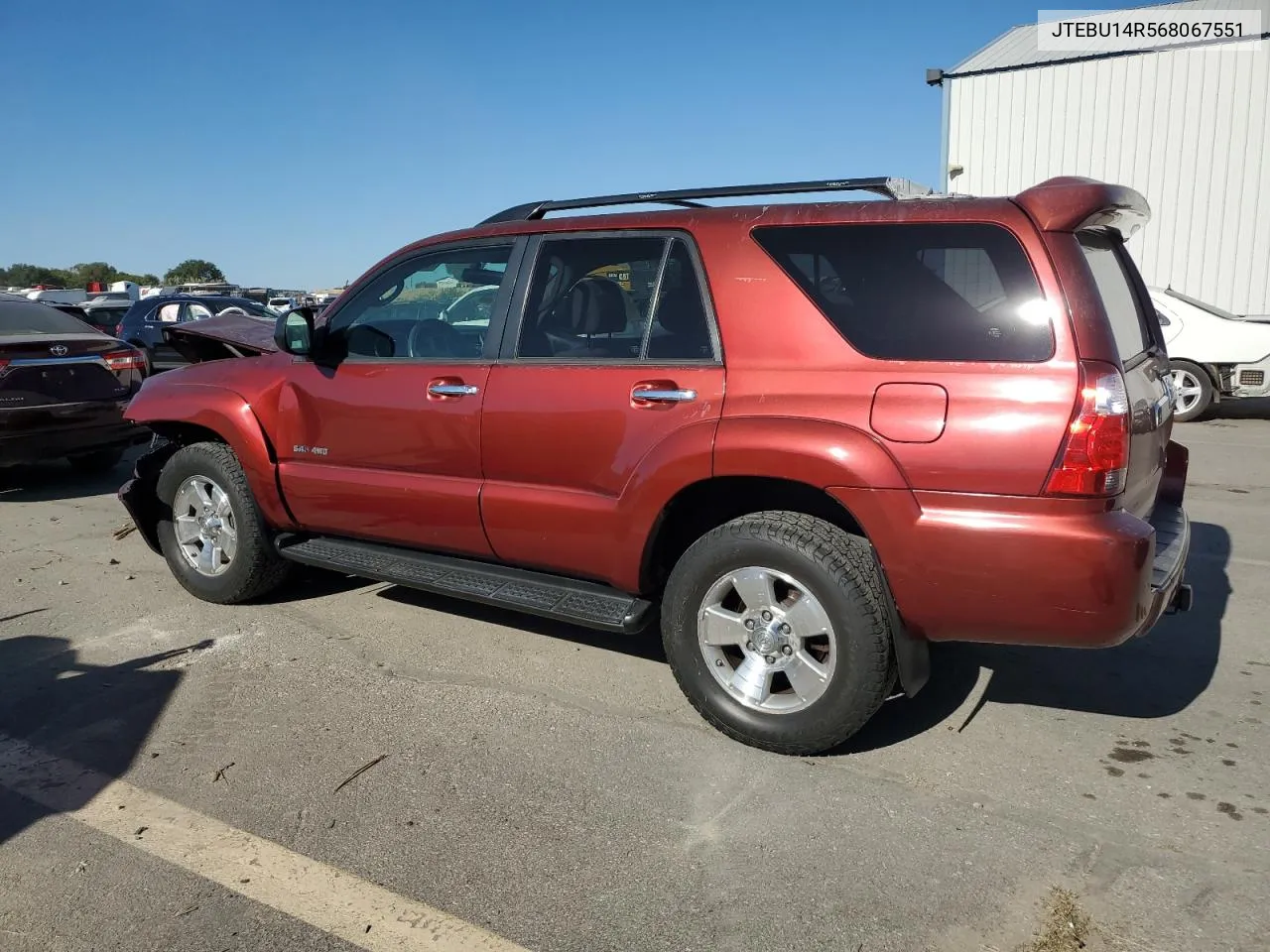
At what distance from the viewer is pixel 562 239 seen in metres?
4.28

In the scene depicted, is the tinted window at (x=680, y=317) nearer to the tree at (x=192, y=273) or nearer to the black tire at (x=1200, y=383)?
the black tire at (x=1200, y=383)

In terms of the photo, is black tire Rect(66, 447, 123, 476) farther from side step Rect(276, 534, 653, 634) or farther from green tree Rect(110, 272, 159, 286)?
green tree Rect(110, 272, 159, 286)

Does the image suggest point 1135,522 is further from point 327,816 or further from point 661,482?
point 327,816

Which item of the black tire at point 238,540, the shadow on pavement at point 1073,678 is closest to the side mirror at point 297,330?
the black tire at point 238,540

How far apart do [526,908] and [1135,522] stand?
2058 mm

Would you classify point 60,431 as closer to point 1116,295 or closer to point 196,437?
point 196,437

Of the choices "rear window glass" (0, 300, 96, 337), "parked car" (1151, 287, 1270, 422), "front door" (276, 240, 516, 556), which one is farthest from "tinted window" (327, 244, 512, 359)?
"parked car" (1151, 287, 1270, 422)

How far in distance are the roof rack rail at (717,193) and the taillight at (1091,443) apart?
3.13 feet

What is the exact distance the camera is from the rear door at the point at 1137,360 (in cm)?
339

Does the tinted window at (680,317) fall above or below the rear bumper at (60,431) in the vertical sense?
above

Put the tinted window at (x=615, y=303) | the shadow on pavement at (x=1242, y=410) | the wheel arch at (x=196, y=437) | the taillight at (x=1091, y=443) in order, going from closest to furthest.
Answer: the taillight at (x=1091, y=443)
the tinted window at (x=615, y=303)
the wheel arch at (x=196, y=437)
the shadow on pavement at (x=1242, y=410)

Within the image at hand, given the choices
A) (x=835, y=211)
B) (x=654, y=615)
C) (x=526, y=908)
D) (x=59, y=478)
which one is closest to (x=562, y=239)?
(x=835, y=211)

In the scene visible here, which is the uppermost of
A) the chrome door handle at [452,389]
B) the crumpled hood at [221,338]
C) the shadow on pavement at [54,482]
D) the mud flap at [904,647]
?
the crumpled hood at [221,338]

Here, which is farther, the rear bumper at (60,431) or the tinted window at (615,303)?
the rear bumper at (60,431)
